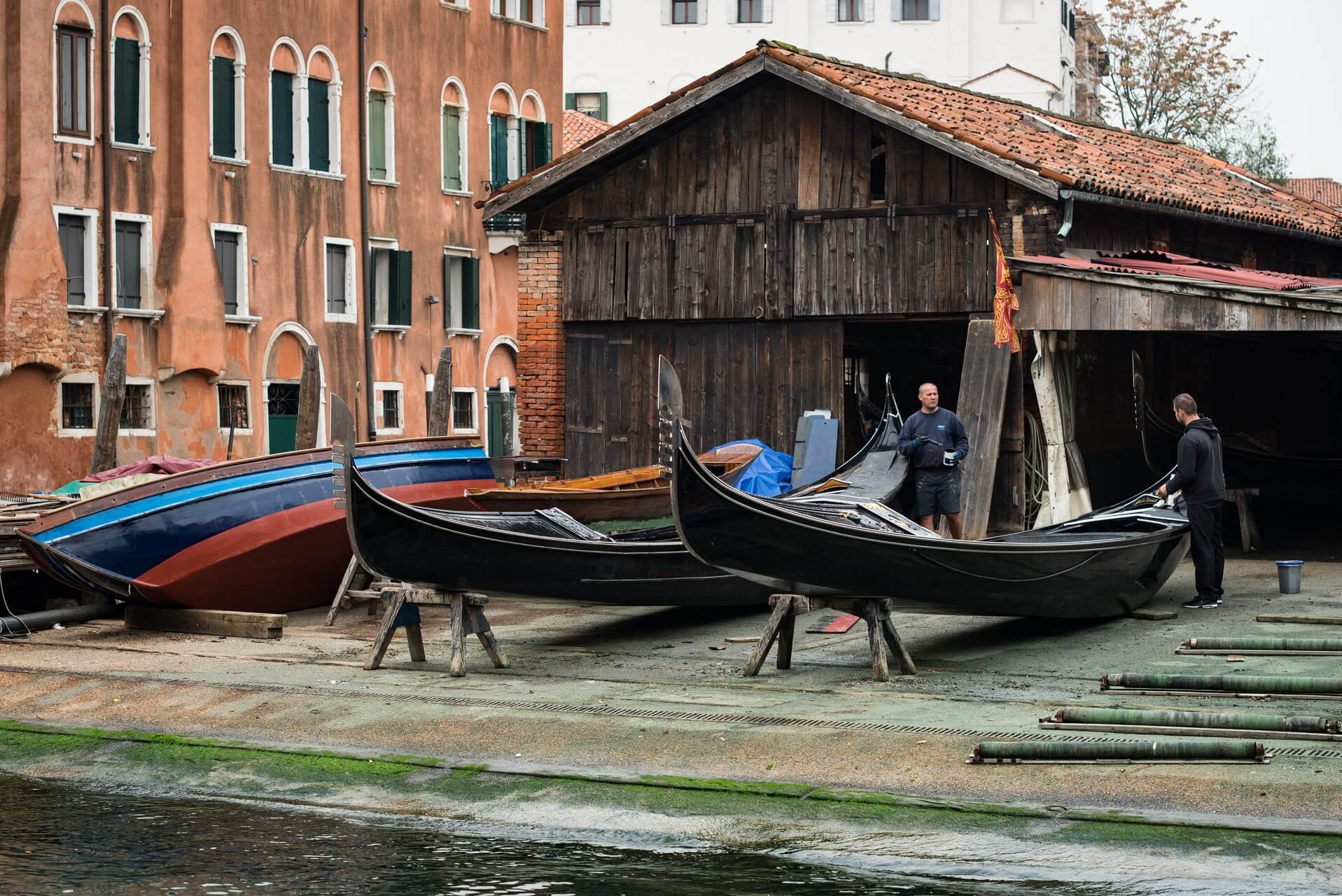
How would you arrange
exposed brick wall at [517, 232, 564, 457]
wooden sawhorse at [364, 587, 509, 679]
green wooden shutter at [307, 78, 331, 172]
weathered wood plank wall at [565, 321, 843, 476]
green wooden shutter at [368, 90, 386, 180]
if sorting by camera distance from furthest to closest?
green wooden shutter at [368, 90, 386, 180] < green wooden shutter at [307, 78, 331, 172] < exposed brick wall at [517, 232, 564, 457] < weathered wood plank wall at [565, 321, 843, 476] < wooden sawhorse at [364, 587, 509, 679]

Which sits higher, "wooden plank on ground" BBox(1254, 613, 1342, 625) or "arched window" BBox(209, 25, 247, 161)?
"arched window" BBox(209, 25, 247, 161)

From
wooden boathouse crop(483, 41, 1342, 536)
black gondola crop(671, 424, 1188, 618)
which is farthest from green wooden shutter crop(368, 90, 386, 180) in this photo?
black gondola crop(671, 424, 1188, 618)

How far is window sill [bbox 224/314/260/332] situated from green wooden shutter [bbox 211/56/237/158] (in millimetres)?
2544

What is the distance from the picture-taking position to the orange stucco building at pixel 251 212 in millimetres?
26375

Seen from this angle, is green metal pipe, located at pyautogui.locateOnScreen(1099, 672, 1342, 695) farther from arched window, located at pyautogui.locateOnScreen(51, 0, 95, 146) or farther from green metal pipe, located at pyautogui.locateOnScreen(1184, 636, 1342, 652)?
arched window, located at pyautogui.locateOnScreen(51, 0, 95, 146)

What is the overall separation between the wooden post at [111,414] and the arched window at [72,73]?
882cm

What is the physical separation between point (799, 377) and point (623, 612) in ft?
12.9

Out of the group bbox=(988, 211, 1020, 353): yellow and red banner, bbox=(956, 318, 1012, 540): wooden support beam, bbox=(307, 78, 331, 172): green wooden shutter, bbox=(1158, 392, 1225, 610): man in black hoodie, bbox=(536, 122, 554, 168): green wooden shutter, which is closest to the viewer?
bbox=(1158, 392, 1225, 610): man in black hoodie

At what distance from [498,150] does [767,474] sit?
20564mm

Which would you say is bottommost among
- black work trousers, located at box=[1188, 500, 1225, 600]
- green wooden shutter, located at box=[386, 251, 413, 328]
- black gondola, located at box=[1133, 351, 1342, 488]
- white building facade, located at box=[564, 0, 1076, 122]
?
A: black work trousers, located at box=[1188, 500, 1225, 600]

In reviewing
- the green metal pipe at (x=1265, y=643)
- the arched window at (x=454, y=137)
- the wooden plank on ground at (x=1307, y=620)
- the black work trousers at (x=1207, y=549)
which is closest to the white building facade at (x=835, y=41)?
the arched window at (x=454, y=137)

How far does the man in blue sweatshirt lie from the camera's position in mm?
13609

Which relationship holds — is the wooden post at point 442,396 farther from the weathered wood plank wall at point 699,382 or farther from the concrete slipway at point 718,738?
the concrete slipway at point 718,738

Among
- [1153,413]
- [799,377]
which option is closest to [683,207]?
[799,377]
